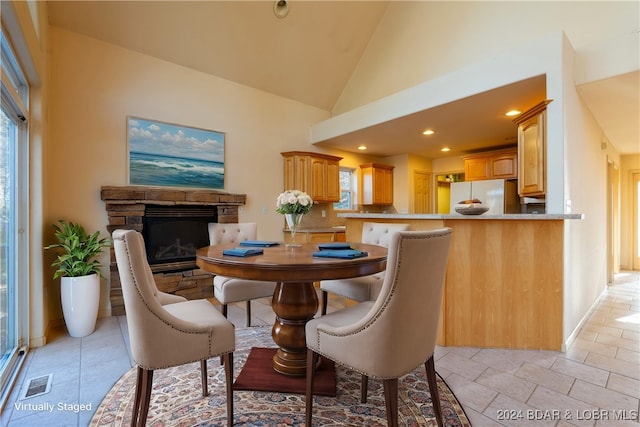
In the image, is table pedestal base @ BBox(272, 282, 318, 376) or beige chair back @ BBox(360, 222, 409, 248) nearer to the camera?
table pedestal base @ BBox(272, 282, 318, 376)

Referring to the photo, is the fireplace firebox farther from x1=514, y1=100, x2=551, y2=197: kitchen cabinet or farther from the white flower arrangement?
x1=514, y1=100, x2=551, y2=197: kitchen cabinet

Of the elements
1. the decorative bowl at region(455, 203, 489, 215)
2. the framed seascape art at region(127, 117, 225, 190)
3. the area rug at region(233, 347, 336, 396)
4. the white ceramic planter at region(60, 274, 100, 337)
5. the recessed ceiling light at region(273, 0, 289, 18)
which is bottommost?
the area rug at region(233, 347, 336, 396)

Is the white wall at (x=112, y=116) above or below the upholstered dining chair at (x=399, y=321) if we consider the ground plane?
above

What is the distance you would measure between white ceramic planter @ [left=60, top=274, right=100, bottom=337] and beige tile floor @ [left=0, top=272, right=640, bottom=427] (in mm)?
89

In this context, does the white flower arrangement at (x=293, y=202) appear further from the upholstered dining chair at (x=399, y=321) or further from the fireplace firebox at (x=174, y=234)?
the fireplace firebox at (x=174, y=234)

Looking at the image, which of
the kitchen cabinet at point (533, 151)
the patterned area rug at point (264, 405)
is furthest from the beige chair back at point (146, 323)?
the kitchen cabinet at point (533, 151)

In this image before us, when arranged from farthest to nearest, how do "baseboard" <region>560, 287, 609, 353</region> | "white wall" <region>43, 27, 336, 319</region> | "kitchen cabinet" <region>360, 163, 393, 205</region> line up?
"kitchen cabinet" <region>360, 163, 393, 205</region>, "white wall" <region>43, 27, 336, 319</region>, "baseboard" <region>560, 287, 609, 353</region>

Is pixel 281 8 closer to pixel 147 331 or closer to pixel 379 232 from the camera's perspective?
pixel 379 232

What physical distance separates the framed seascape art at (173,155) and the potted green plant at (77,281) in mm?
980

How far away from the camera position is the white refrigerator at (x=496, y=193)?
499 centimetres

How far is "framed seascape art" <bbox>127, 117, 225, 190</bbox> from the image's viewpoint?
359 cm

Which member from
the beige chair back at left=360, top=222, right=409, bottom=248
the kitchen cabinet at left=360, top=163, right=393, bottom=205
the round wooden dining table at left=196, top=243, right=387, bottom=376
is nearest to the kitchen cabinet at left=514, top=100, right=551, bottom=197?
the beige chair back at left=360, top=222, right=409, bottom=248

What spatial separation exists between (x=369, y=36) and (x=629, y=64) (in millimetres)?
3517

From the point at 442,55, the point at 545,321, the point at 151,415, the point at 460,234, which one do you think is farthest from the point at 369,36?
the point at 151,415
